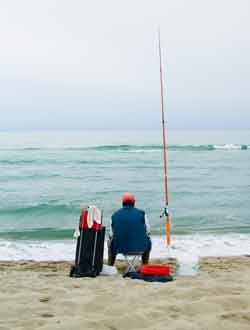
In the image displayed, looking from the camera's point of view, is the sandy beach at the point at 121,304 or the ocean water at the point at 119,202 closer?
the sandy beach at the point at 121,304

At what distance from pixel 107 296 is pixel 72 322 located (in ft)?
2.59

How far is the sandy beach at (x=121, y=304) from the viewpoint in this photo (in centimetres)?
302

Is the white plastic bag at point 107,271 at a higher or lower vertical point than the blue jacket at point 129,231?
lower

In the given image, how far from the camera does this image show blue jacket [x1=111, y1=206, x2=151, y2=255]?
5336 mm

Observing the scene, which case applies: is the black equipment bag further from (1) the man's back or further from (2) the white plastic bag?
(1) the man's back

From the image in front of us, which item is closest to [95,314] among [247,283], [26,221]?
[247,283]

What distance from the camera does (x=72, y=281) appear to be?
4.65 m

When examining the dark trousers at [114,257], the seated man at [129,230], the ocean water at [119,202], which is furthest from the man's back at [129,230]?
the ocean water at [119,202]

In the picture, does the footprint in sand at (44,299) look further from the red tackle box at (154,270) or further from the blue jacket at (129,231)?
the blue jacket at (129,231)

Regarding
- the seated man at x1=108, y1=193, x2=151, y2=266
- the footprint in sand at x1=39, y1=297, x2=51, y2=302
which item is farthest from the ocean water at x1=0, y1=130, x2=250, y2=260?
the footprint in sand at x1=39, y1=297, x2=51, y2=302

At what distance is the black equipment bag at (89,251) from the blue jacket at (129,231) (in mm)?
256

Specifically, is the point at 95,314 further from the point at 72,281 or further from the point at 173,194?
the point at 173,194

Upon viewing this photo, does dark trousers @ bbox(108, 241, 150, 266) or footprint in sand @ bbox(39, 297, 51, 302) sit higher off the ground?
Answer: footprint in sand @ bbox(39, 297, 51, 302)

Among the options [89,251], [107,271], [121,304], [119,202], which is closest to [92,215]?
[89,251]
